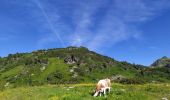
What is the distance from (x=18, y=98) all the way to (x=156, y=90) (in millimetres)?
14642

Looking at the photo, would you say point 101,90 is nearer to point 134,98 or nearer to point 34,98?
point 134,98

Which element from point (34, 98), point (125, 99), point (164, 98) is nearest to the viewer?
point (125, 99)

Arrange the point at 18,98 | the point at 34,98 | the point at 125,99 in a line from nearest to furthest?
1. the point at 125,99
2. the point at 34,98
3. the point at 18,98

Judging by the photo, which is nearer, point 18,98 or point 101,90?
point 101,90

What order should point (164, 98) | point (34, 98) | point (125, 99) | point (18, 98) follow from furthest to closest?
1. point (18, 98)
2. point (34, 98)
3. point (164, 98)
4. point (125, 99)

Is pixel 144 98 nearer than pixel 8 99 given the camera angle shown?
Yes

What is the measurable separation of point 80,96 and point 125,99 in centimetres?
423

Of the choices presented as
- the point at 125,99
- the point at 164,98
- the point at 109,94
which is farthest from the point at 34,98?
the point at 164,98

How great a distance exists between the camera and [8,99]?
118ft

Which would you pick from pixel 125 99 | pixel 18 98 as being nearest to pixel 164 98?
pixel 125 99

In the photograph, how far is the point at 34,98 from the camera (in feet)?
109

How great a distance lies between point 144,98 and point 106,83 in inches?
159

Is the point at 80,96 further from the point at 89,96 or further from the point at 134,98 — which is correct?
the point at 134,98

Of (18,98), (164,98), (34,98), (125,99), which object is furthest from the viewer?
(18,98)
